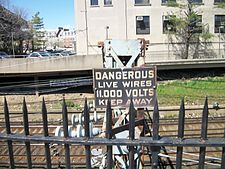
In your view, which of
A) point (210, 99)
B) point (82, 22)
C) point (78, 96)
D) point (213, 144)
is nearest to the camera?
point (213, 144)

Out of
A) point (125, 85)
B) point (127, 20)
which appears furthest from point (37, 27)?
point (125, 85)

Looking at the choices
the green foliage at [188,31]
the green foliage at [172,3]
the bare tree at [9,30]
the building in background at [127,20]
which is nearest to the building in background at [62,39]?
the bare tree at [9,30]

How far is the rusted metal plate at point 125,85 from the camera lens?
352 centimetres

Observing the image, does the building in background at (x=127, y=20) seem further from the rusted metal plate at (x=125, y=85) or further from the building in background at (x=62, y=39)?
the building in background at (x=62, y=39)

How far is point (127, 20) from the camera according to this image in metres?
30.6

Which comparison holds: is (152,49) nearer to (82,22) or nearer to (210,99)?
(82,22)

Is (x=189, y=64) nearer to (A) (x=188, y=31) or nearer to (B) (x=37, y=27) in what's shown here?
(A) (x=188, y=31)

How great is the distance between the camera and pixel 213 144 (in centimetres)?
226

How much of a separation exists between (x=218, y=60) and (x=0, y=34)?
99.5 ft

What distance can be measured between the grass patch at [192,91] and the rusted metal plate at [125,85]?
15.2 metres

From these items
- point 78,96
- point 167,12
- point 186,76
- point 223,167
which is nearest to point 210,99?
point 186,76

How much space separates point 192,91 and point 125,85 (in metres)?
19.1

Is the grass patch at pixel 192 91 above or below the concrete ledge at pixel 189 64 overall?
below

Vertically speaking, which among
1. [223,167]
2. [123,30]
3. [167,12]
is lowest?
[223,167]
